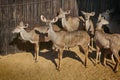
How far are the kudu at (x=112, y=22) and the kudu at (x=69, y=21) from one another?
1.42m

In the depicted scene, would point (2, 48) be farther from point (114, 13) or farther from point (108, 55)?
point (114, 13)

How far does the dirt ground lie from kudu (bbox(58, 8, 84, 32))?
4.48 ft

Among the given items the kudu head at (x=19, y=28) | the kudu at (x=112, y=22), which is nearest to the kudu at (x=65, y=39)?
the kudu head at (x=19, y=28)

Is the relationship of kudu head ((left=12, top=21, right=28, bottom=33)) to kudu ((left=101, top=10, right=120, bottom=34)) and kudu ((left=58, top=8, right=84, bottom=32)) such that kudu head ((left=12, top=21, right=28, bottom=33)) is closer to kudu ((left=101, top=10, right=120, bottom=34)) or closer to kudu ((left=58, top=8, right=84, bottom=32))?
kudu ((left=58, top=8, right=84, bottom=32))

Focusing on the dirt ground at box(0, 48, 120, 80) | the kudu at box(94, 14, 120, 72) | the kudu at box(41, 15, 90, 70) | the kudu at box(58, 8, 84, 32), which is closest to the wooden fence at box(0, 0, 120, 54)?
the kudu at box(58, 8, 84, 32)

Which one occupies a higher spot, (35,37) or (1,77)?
(35,37)

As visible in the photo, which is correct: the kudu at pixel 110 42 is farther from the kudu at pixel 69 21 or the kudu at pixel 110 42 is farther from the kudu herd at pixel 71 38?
the kudu at pixel 69 21

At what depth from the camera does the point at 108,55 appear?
14.2 meters

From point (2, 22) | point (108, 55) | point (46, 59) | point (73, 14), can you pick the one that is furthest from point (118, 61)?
point (2, 22)

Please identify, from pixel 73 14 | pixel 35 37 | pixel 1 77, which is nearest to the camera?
pixel 1 77

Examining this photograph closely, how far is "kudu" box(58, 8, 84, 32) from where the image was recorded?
48.9 ft

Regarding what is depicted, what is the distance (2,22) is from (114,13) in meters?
6.10

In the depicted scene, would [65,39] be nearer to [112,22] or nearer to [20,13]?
[20,13]

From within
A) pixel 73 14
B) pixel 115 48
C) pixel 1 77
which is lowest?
pixel 1 77
